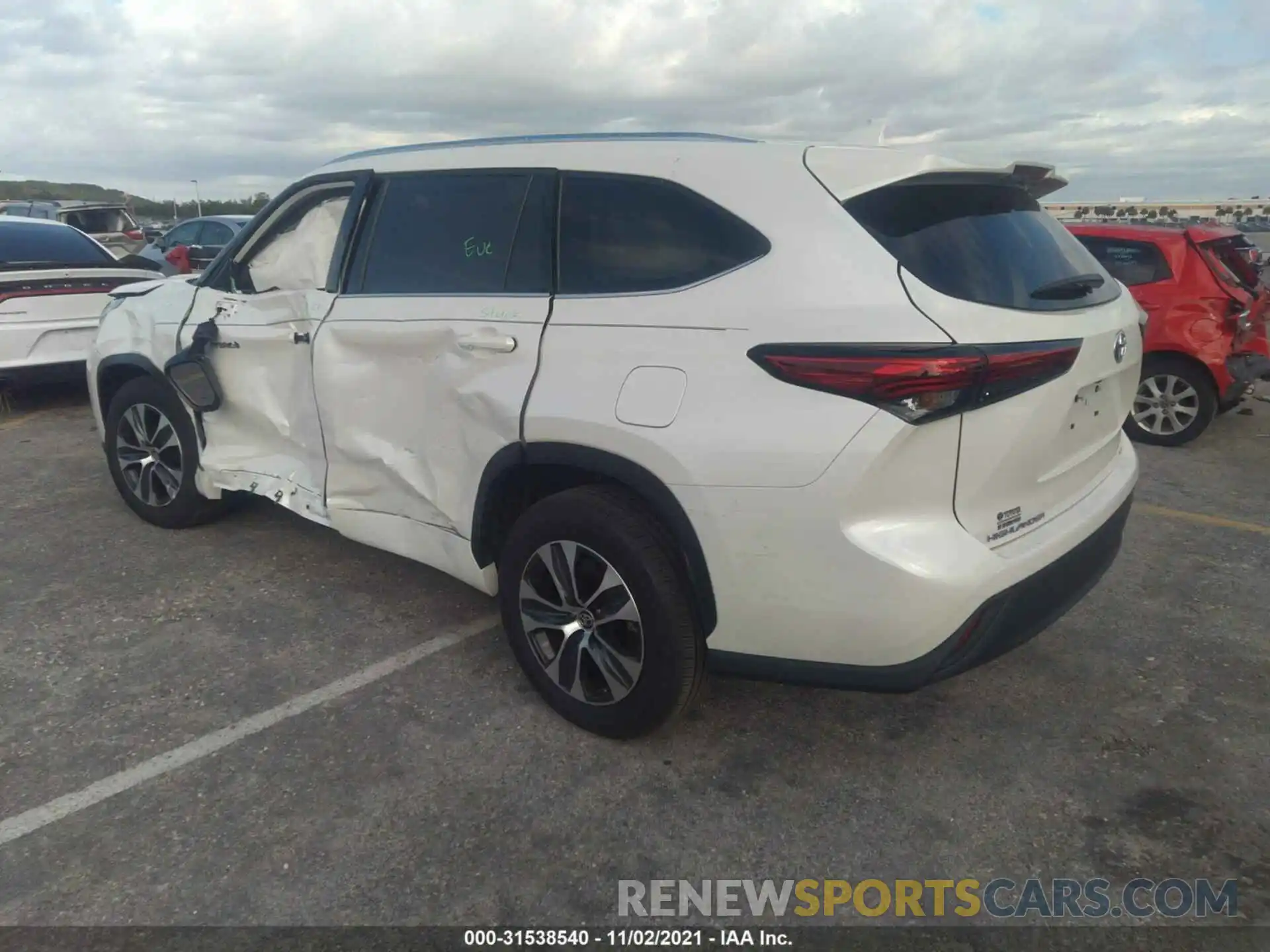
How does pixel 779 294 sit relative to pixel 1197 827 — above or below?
above

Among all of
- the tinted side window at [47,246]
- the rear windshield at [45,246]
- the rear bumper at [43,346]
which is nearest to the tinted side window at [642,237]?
the rear bumper at [43,346]

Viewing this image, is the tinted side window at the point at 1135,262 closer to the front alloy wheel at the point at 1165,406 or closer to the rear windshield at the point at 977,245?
the front alloy wheel at the point at 1165,406

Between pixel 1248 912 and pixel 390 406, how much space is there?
3.04 meters

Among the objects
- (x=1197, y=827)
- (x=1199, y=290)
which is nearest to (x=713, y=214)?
(x=1197, y=827)

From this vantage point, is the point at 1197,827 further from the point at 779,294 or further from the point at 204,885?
the point at 204,885

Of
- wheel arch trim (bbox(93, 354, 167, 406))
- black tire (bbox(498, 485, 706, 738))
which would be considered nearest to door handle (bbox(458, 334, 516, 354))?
black tire (bbox(498, 485, 706, 738))

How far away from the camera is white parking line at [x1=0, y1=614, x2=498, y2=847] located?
274cm

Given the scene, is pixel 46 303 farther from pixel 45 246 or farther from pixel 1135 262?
pixel 1135 262

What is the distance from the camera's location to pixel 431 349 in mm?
3338

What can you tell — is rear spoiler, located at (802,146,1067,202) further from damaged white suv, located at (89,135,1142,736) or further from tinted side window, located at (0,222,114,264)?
tinted side window, located at (0,222,114,264)

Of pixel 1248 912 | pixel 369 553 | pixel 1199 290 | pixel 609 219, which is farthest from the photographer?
pixel 1199 290

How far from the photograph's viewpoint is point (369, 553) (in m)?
4.78
